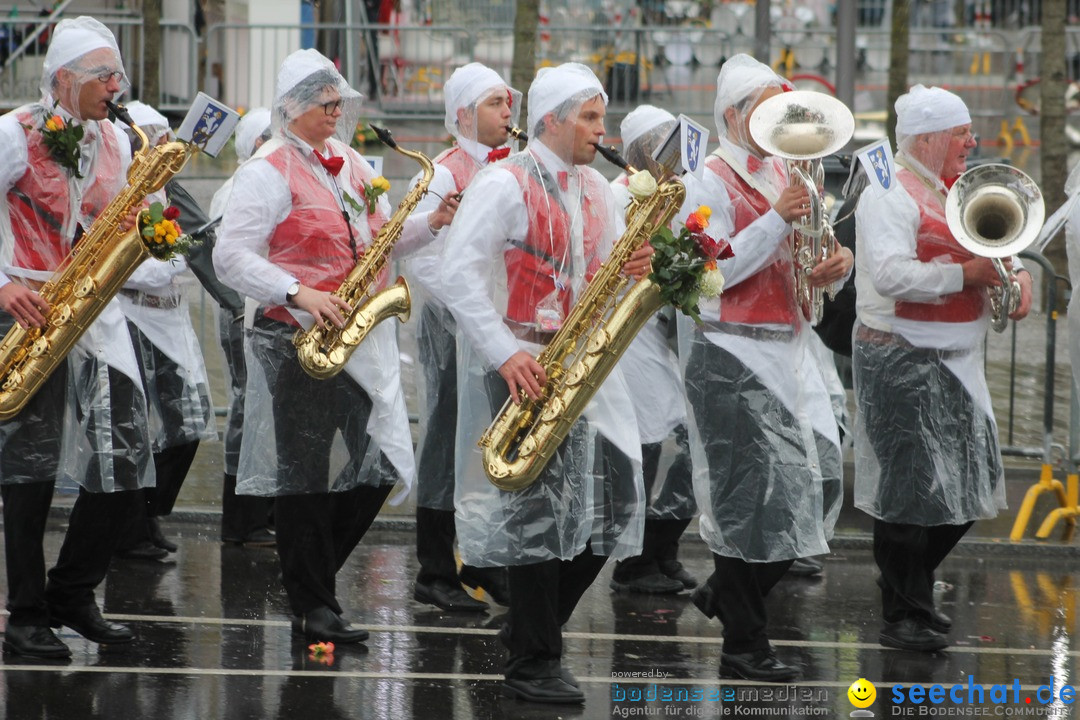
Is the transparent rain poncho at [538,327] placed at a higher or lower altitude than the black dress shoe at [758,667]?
higher

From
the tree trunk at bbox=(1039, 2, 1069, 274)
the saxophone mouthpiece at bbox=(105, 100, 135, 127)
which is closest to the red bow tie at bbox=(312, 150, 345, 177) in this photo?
the saxophone mouthpiece at bbox=(105, 100, 135, 127)

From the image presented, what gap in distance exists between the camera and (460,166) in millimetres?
7105

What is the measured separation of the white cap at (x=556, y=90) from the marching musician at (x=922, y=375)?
1261 millimetres

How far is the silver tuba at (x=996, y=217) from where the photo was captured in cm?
605

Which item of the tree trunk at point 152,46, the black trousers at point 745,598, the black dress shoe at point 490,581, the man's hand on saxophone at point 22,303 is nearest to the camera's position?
the man's hand on saxophone at point 22,303

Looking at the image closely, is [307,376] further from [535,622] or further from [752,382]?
[752,382]

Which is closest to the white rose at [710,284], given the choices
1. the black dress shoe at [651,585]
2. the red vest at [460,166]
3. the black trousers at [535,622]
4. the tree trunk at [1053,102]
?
the black trousers at [535,622]

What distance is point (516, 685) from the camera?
548cm

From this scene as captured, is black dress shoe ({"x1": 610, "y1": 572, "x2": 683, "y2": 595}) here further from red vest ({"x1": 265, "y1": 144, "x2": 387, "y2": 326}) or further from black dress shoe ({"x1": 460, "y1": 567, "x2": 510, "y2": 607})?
red vest ({"x1": 265, "y1": 144, "x2": 387, "y2": 326})

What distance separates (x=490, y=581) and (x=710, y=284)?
213 cm

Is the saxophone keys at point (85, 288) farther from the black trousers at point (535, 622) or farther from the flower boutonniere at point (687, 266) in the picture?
the flower boutonniere at point (687, 266)

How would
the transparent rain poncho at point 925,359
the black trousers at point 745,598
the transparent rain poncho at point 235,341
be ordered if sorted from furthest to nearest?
the transparent rain poncho at point 235,341
the transparent rain poncho at point 925,359
the black trousers at point 745,598

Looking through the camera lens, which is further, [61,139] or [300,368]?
[300,368]

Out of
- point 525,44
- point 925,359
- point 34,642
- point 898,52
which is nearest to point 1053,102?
point 898,52
